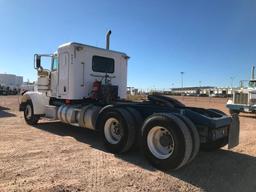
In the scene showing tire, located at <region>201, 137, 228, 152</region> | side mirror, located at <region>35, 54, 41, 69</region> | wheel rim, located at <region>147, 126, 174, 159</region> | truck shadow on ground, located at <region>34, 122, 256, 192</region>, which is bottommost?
truck shadow on ground, located at <region>34, 122, 256, 192</region>

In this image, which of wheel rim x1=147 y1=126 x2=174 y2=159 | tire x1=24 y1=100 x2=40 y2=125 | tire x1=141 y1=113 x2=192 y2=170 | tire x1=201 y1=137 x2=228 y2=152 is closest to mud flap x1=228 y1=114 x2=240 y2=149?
tire x1=201 y1=137 x2=228 y2=152

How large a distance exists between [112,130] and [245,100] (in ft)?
41.9

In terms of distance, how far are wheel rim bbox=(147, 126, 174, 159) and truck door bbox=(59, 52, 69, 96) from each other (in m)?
4.52

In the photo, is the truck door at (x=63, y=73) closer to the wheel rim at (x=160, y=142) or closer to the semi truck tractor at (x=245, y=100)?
the wheel rim at (x=160, y=142)

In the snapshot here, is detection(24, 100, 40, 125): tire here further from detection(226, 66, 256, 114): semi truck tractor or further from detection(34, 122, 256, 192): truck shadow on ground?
detection(226, 66, 256, 114): semi truck tractor

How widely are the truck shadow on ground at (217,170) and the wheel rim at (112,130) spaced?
39cm

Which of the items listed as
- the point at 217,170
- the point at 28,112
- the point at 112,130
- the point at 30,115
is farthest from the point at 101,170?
the point at 28,112

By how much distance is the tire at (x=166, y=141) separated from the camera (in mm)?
5328

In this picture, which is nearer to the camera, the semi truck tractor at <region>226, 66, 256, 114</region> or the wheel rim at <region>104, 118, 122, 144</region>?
the wheel rim at <region>104, 118, 122, 144</region>

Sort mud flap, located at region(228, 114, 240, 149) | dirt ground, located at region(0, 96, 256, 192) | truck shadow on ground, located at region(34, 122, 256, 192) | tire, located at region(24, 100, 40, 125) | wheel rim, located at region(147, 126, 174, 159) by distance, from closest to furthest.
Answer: dirt ground, located at region(0, 96, 256, 192) < truck shadow on ground, located at region(34, 122, 256, 192) < wheel rim, located at region(147, 126, 174, 159) < mud flap, located at region(228, 114, 240, 149) < tire, located at region(24, 100, 40, 125)

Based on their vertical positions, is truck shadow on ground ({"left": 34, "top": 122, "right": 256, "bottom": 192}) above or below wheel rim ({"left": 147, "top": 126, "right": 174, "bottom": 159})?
below

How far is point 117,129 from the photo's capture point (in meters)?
7.11

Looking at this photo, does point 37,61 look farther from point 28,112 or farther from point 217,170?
point 217,170

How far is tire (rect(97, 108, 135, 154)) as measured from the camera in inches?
257
